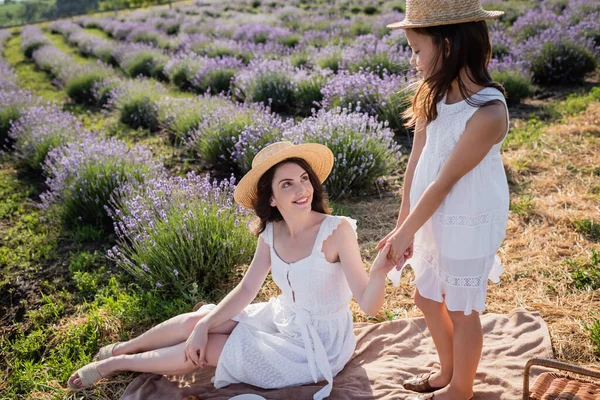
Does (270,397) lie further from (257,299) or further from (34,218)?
(34,218)

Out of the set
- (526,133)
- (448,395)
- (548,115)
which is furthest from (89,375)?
(548,115)

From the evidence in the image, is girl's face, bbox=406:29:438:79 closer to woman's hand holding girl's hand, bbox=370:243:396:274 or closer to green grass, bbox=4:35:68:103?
woman's hand holding girl's hand, bbox=370:243:396:274

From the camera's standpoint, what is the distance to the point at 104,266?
406 centimetres

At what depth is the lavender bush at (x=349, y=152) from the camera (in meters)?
4.89

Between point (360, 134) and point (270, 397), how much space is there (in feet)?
9.77

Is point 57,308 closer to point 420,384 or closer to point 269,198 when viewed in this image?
point 269,198

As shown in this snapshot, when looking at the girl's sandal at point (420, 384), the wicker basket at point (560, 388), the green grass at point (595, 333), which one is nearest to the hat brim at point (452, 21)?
the wicker basket at point (560, 388)

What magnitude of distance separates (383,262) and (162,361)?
1.32 m

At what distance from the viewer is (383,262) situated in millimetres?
2188

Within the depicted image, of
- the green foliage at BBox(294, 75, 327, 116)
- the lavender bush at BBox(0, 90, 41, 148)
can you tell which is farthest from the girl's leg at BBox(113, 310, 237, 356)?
the lavender bush at BBox(0, 90, 41, 148)

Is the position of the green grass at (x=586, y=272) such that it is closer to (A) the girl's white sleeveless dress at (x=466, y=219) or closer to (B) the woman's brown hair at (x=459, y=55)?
(A) the girl's white sleeveless dress at (x=466, y=219)

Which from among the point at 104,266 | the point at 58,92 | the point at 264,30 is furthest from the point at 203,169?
the point at 264,30

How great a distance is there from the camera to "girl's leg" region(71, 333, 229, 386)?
2689mm

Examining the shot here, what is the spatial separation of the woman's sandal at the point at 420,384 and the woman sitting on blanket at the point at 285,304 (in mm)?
336
